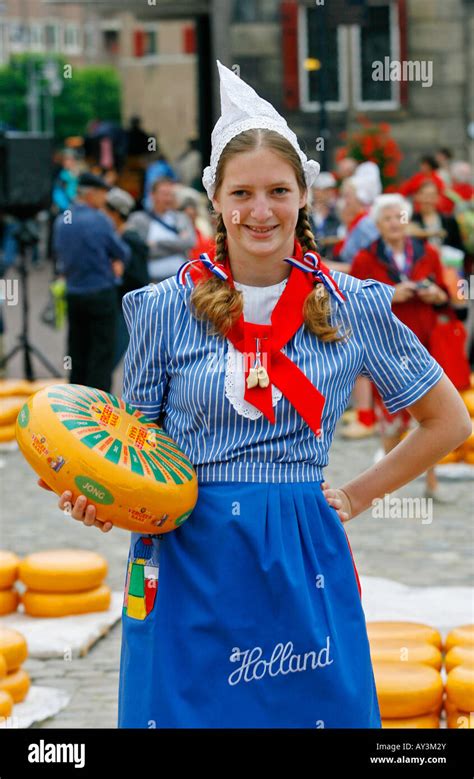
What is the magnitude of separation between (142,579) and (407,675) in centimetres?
216

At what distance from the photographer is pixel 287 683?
305 centimetres

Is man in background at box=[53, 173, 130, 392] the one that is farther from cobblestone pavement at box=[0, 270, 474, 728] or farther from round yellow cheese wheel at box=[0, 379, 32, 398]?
round yellow cheese wheel at box=[0, 379, 32, 398]

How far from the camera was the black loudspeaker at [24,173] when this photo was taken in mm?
14336

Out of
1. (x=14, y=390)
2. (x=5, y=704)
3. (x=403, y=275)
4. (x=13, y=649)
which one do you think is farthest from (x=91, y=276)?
(x=5, y=704)

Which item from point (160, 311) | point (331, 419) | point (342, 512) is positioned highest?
point (160, 311)

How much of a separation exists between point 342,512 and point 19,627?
367 centimetres

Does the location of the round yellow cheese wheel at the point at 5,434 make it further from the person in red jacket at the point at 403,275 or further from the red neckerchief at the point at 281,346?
the red neckerchief at the point at 281,346

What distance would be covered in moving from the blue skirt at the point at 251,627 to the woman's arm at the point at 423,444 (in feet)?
0.85

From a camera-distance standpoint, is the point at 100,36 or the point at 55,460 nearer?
the point at 55,460

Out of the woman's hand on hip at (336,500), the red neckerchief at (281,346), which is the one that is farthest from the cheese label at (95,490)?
the woman's hand on hip at (336,500)

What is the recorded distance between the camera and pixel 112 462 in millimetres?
3119
